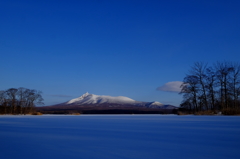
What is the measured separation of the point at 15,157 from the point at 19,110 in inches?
1284

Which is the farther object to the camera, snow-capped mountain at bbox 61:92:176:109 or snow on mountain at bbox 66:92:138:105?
snow on mountain at bbox 66:92:138:105

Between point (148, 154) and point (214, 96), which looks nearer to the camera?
point (148, 154)

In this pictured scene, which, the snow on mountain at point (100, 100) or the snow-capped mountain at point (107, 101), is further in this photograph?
the snow on mountain at point (100, 100)

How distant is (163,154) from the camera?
3230 mm

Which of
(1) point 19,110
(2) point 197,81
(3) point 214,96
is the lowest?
(1) point 19,110

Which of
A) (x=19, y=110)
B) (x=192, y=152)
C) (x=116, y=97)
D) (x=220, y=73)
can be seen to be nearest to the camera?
(x=192, y=152)

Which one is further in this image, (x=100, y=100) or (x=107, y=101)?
(x=100, y=100)

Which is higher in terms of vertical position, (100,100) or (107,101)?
(100,100)

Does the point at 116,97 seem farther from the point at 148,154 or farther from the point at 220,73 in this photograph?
the point at 148,154

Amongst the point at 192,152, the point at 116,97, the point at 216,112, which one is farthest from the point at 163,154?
the point at 116,97

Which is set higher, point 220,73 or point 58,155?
point 220,73

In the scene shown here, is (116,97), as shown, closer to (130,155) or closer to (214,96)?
(214,96)

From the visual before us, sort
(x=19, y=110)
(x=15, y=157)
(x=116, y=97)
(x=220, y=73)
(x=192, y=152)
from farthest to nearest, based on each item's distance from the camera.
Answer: (x=116, y=97), (x=19, y=110), (x=220, y=73), (x=192, y=152), (x=15, y=157)

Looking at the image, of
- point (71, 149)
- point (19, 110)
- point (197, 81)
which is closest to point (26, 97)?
point (19, 110)
